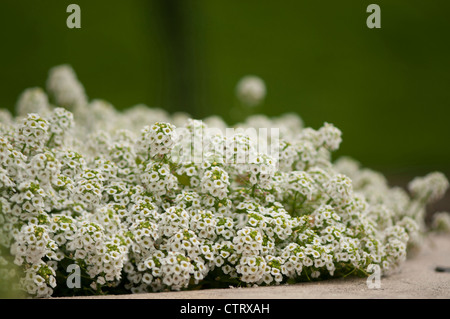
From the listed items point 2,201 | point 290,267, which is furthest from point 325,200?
point 2,201

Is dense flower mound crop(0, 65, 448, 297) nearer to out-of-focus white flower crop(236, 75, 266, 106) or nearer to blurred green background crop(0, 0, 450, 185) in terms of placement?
out-of-focus white flower crop(236, 75, 266, 106)

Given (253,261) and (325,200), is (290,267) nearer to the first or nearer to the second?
(253,261)

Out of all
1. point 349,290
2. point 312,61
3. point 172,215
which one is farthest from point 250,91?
point 312,61

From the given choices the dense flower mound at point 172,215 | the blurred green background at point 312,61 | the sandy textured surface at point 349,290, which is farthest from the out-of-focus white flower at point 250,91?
the blurred green background at point 312,61

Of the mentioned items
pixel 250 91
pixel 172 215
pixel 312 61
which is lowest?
pixel 172 215

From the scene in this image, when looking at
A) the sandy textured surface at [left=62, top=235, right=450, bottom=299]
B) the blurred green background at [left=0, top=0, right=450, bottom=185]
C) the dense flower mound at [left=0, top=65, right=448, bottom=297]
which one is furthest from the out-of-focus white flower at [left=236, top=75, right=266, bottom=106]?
the blurred green background at [left=0, top=0, right=450, bottom=185]

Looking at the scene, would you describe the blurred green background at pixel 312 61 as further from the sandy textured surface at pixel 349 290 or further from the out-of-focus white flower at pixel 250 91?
the sandy textured surface at pixel 349 290

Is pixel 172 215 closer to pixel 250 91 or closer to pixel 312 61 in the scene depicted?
pixel 250 91
